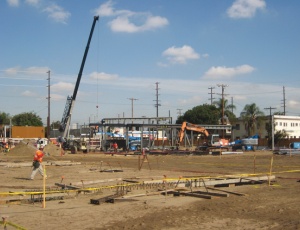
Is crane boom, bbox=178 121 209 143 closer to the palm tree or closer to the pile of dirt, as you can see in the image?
the pile of dirt

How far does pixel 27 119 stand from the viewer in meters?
132

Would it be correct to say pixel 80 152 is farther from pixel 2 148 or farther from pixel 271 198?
pixel 271 198

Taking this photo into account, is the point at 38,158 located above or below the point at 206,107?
below

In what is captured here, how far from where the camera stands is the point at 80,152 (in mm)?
55156

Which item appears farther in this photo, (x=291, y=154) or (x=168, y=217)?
(x=291, y=154)

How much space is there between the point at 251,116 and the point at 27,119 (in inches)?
2938

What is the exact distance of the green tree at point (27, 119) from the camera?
131 meters

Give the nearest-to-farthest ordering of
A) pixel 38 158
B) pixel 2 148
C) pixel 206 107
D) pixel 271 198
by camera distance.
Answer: pixel 271 198 < pixel 38 158 < pixel 2 148 < pixel 206 107

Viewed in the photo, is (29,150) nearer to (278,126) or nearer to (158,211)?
(158,211)

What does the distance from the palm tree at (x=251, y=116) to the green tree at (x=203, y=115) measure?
9.53 meters

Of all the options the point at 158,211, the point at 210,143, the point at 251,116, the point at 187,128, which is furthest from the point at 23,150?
the point at 251,116

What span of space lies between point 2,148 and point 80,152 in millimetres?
13140

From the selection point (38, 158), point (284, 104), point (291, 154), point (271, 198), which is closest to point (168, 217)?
point (271, 198)

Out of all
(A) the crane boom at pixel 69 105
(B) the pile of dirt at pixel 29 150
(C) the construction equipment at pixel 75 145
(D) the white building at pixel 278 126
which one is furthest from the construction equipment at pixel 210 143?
(D) the white building at pixel 278 126
